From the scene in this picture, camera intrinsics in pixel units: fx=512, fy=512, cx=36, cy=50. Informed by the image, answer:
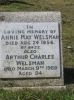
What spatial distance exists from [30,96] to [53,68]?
0.94m

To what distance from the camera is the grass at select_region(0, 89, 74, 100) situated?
7.69 metres

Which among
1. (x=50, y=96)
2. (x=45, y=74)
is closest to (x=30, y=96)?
(x=50, y=96)

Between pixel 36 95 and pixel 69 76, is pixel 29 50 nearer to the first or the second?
pixel 36 95

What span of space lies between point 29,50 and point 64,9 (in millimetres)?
7762

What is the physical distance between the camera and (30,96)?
25.1 ft

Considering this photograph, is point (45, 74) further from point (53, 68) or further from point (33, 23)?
point (33, 23)

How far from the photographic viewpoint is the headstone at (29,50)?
8398 mm

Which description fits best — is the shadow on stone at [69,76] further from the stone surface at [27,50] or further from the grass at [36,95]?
the grass at [36,95]

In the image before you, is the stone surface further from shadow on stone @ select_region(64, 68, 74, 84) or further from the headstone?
shadow on stone @ select_region(64, 68, 74, 84)

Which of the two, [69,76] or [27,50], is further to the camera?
[69,76]

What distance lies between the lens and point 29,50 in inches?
331

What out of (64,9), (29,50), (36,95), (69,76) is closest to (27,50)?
(29,50)

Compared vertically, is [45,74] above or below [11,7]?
below

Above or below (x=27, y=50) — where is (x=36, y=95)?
below
